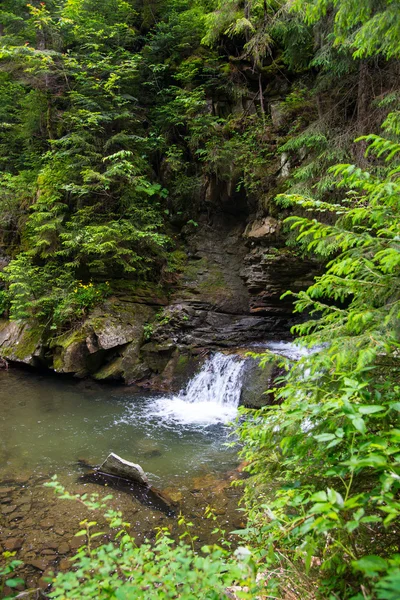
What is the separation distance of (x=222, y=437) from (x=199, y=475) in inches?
59.4

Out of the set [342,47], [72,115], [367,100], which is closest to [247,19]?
[342,47]

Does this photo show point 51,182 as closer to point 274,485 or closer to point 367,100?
point 367,100

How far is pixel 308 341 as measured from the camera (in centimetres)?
246

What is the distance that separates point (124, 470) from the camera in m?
5.82

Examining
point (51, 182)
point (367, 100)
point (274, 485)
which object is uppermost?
point (367, 100)

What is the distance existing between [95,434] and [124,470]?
1949mm

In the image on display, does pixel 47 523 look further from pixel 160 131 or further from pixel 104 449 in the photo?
pixel 160 131

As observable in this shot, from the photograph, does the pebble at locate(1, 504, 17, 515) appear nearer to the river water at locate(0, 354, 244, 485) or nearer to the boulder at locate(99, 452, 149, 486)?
the river water at locate(0, 354, 244, 485)

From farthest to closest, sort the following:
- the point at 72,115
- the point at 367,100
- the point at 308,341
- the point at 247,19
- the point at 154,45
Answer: the point at 154,45 → the point at 72,115 → the point at 247,19 → the point at 367,100 → the point at 308,341

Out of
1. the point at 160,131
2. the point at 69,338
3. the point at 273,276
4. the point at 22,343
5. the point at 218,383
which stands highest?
the point at 160,131

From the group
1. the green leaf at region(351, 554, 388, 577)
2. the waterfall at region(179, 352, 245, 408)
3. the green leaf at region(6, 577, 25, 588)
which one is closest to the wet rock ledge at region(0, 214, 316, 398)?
the waterfall at region(179, 352, 245, 408)

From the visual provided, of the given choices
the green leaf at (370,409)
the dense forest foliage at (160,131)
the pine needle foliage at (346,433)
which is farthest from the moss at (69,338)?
the green leaf at (370,409)

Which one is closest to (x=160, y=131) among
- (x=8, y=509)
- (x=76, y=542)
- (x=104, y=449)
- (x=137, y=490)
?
(x=104, y=449)

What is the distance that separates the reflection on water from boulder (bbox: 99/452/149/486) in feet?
0.98
